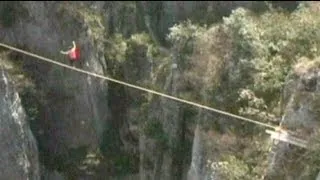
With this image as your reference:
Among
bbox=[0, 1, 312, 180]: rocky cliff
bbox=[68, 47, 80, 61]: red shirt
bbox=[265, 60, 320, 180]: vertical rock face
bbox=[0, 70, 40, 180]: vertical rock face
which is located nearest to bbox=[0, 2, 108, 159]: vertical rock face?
bbox=[0, 1, 312, 180]: rocky cliff

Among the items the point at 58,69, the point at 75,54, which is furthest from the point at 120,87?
the point at 75,54

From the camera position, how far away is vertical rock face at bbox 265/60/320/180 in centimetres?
1109

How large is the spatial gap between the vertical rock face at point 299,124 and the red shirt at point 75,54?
6.89m

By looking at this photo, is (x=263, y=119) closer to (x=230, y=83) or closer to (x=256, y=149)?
(x=256, y=149)

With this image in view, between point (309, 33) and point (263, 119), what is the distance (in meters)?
1.88

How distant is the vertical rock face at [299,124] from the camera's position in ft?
36.4

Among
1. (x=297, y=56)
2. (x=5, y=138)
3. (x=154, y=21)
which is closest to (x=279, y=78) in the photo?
(x=297, y=56)

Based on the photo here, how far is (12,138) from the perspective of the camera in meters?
16.0

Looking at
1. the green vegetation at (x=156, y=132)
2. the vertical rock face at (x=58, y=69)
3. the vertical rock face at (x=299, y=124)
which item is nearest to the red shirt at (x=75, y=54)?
the vertical rock face at (x=58, y=69)

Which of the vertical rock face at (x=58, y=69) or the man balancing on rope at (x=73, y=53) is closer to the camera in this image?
the man balancing on rope at (x=73, y=53)

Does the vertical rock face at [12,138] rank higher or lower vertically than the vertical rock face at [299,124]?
lower

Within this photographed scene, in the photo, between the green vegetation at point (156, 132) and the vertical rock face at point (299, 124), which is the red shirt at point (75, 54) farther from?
the vertical rock face at point (299, 124)

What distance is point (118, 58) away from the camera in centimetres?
1922

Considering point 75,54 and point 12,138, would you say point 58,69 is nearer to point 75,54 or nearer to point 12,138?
point 75,54
